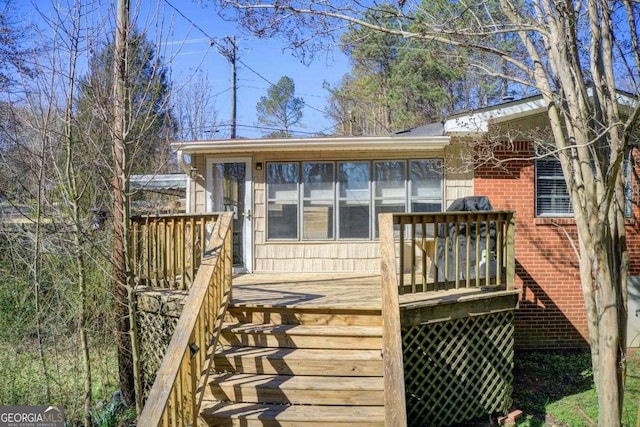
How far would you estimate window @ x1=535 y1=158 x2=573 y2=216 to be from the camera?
302 inches

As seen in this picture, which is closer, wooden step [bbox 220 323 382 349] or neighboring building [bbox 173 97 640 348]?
wooden step [bbox 220 323 382 349]

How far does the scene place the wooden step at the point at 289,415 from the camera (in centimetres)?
388

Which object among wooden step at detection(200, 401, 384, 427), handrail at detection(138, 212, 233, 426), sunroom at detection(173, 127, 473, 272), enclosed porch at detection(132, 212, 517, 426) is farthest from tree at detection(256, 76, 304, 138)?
wooden step at detection(200, 401, 384, 427)

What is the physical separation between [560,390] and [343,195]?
14.4ft

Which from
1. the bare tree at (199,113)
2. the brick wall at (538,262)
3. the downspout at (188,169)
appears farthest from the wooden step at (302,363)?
the bare tree at (199,113)

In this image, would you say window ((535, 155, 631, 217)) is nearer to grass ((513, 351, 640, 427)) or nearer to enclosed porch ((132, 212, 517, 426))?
enclosed porch ((132, 212, 517, 426))

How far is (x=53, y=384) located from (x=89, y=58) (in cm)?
433

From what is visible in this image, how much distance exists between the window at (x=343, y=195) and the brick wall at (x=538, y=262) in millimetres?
1019

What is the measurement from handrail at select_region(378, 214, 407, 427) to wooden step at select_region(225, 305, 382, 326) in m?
0.72

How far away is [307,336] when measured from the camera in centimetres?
475

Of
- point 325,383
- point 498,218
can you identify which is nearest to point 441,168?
point 498,218

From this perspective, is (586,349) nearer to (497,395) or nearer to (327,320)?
(497,395)

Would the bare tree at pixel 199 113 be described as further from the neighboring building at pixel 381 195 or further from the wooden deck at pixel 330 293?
the wooden deck at pixel 330 293

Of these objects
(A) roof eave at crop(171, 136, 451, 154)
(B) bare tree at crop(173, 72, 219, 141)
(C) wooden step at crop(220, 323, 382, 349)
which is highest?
(B) bare tree at crop(173, 72, 219, 141)
